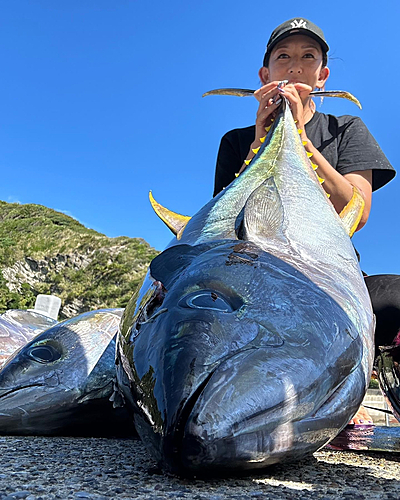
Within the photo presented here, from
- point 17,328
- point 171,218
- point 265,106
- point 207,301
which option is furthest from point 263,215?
point 17,328

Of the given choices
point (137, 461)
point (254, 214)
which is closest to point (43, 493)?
point (137, 461)

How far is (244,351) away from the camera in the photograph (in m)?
1.10

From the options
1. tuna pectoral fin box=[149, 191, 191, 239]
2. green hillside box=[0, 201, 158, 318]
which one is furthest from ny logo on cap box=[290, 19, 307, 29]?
green hillside box=[0, 201, 158, 318]

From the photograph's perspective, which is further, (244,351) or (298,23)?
(298,23)

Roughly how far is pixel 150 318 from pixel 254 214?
0.64 metres

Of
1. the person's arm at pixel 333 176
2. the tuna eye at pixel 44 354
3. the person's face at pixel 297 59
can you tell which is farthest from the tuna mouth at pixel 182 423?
the person's face at pixel 297 59

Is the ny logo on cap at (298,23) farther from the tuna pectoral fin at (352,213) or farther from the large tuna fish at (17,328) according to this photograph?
the large tuna fish at (17,328)

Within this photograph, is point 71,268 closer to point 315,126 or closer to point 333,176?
point 315,126

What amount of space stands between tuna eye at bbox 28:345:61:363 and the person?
4.97ft

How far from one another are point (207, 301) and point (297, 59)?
2.54 metres

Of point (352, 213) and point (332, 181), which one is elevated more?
point (332, 181)

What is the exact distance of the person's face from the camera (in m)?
3.16

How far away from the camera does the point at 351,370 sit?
1.25m

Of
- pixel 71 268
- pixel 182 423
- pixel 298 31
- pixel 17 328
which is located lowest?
pixel 182 423
